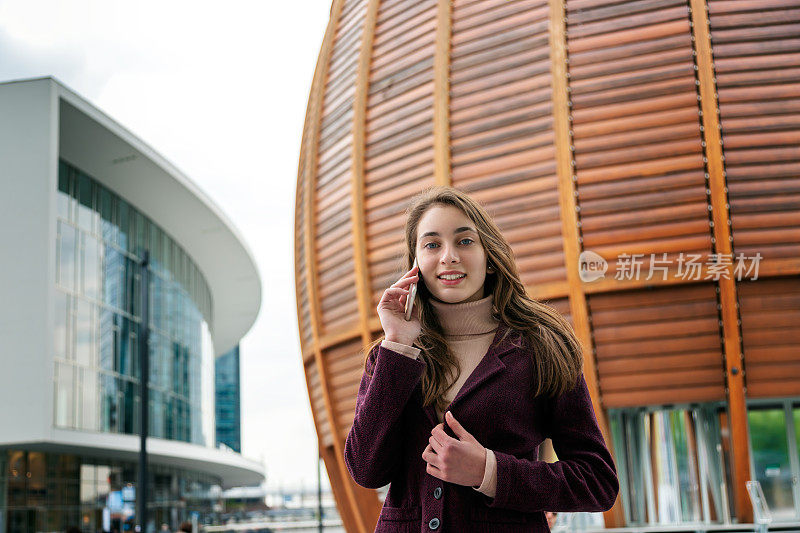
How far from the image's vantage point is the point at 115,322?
2808cm

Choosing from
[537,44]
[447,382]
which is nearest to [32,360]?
[537,44]

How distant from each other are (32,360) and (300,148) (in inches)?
540

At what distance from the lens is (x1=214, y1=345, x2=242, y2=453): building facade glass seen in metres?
58.6

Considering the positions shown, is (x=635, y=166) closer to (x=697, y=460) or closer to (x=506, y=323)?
(x=697, y=460)

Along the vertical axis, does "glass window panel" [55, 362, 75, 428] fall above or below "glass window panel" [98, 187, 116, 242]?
below

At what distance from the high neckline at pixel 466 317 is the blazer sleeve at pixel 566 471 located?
23 centimetres

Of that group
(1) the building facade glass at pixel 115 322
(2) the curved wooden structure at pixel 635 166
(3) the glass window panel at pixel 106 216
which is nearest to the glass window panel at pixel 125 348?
(1) the building facade glass at pixel 115 322

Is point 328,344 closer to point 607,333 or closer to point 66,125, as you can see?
point 607,333

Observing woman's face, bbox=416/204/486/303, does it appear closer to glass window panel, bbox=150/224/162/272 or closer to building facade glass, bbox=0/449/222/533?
building facade glass, bbox=0/449/222/533

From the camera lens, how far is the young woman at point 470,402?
1.99m

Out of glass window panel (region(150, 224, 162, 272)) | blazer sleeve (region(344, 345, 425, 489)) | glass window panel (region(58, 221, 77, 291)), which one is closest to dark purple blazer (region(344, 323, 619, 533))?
blazer sleeve (region(344, 345, 425, 489))

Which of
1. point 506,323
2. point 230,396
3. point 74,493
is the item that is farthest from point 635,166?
point 230,396

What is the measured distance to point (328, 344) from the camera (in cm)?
1134

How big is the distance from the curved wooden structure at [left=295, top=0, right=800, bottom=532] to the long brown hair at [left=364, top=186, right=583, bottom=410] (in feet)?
23.4
